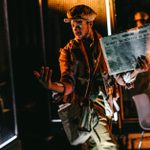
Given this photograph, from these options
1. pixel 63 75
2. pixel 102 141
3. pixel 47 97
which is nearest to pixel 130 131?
pixel 47 97

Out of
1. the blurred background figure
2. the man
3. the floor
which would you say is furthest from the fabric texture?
the blurred background figure

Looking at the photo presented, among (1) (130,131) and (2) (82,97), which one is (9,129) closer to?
(2) (82,97)

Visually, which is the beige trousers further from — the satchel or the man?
the satchel

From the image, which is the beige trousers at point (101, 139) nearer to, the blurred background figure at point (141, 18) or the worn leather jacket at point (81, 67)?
the worn leather jacket at point (81, 67)

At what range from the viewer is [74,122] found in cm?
473

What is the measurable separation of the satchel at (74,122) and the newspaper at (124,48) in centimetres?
66

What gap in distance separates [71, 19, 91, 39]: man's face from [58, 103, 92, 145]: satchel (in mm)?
903

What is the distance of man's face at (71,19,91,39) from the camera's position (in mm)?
4866

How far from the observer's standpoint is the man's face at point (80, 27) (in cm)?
487

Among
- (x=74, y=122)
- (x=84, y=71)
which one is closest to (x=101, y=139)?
(x=74, y=122)

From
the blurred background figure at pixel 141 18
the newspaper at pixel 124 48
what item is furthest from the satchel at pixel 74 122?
the blurred background figure at pixel 141 18

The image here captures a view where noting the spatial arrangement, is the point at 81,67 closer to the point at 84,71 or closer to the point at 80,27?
the point at 84,71

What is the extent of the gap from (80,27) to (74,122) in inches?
46.9

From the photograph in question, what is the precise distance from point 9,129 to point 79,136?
6.50 feet
